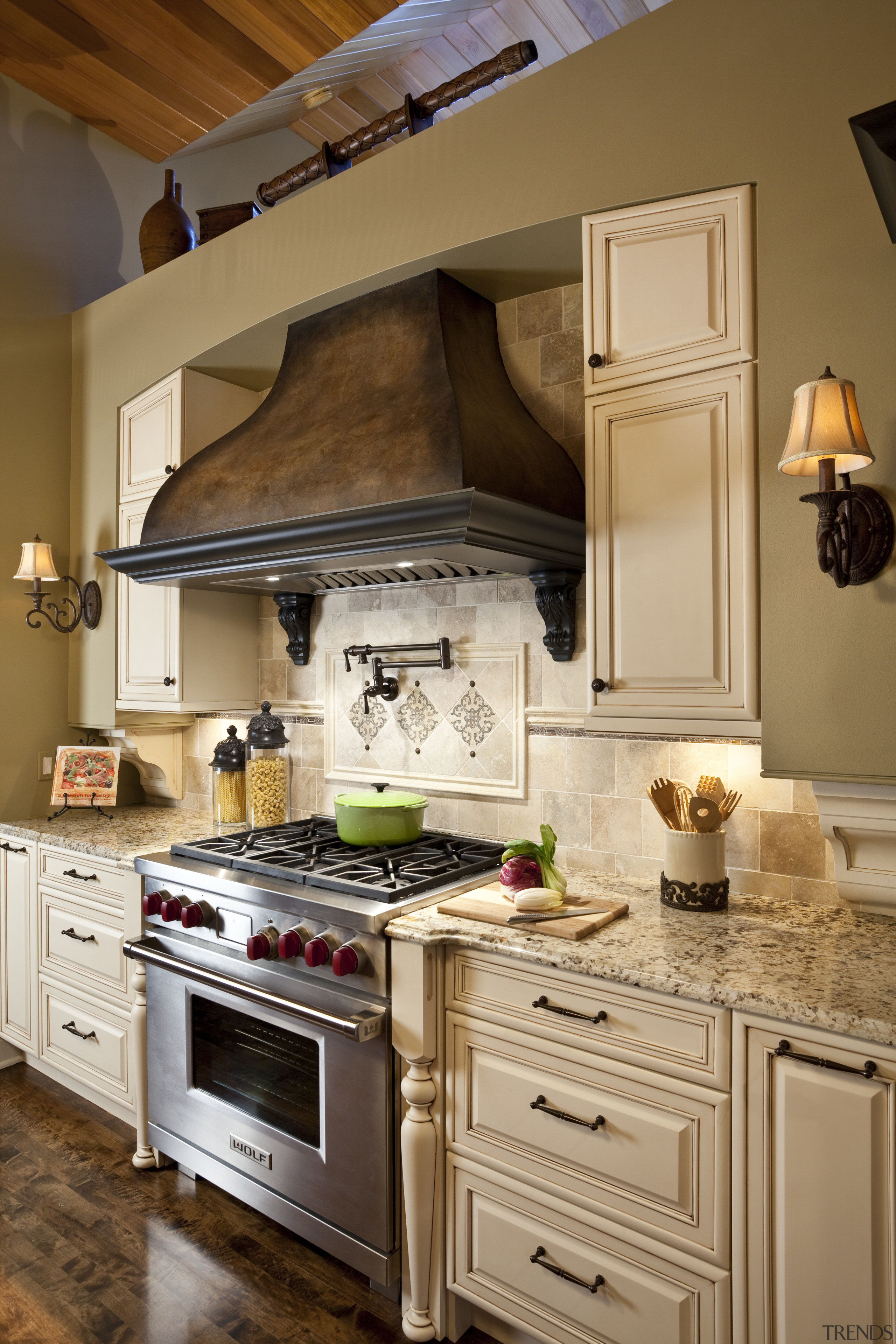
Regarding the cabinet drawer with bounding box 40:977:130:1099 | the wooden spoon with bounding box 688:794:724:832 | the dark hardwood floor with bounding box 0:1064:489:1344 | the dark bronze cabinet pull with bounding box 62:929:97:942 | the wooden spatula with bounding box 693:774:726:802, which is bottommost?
the dark hardwood floor with bounding box 0:1064:489:1344

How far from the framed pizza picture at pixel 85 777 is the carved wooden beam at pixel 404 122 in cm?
226

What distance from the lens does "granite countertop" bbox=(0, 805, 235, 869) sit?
267cm

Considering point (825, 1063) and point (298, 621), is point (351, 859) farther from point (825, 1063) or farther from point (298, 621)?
point (825, 1063)

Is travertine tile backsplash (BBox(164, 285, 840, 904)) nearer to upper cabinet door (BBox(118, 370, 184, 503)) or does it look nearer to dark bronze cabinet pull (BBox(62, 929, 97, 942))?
upper cabinet door (BBox(118, 370, 184, 503))

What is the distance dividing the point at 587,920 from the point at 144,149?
4.04 m

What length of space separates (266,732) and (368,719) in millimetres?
384

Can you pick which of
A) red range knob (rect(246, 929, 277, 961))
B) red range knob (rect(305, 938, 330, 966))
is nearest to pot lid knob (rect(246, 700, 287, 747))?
red range knob (rect(246, 929, 277, 961))

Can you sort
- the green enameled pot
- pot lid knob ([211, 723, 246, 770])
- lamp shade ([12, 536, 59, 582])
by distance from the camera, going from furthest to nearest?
lamp shade ([12, 536, 59, 582]) < pot lid knob ([211, 723, 246, 770]) < the green enameled pot

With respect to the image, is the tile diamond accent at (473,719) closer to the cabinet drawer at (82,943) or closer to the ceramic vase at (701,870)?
the ceramic vase at (701,870)

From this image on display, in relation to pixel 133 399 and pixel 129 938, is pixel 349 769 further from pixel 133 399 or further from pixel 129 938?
pixel 133 399

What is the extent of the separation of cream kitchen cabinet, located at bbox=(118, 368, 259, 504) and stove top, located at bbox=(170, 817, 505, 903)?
1446 millimetres

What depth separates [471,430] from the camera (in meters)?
1.96

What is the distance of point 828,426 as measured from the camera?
1422 millimetres

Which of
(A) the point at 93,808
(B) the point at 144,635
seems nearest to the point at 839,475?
(B) the point at 144,635
